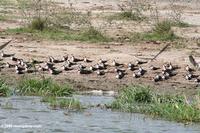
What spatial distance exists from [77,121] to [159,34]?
8.56 metres

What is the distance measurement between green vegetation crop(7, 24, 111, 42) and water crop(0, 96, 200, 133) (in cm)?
634

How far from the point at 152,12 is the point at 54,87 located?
11.3 m

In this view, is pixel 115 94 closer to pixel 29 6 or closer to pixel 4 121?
pixel 4 121

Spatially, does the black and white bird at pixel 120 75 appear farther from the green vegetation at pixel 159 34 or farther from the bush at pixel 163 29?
the bush at pixel 163 29

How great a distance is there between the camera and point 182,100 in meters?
13.1

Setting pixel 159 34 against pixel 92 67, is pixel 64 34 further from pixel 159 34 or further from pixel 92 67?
pixel 92 67

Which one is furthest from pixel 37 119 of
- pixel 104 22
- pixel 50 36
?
pixel 104 22

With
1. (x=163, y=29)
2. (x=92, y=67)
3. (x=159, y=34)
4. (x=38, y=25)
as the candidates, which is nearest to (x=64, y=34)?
(x=38, y=25)

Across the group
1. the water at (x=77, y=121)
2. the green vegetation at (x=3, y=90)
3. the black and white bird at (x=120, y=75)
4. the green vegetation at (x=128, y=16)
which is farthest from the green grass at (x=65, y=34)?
the water at (x=77, y=121)

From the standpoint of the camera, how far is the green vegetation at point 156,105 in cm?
1234

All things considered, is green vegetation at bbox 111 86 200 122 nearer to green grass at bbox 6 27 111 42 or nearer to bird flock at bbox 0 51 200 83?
bird flock at bbox 0 51 200 83

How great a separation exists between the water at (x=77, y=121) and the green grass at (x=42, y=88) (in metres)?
0.60

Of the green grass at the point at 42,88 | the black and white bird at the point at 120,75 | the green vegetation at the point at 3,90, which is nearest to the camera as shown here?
the green vegetation at the point at 3,90

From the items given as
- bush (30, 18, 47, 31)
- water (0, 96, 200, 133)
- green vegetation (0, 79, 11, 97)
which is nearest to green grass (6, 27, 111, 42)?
bush (30, 18, 47, 31)
